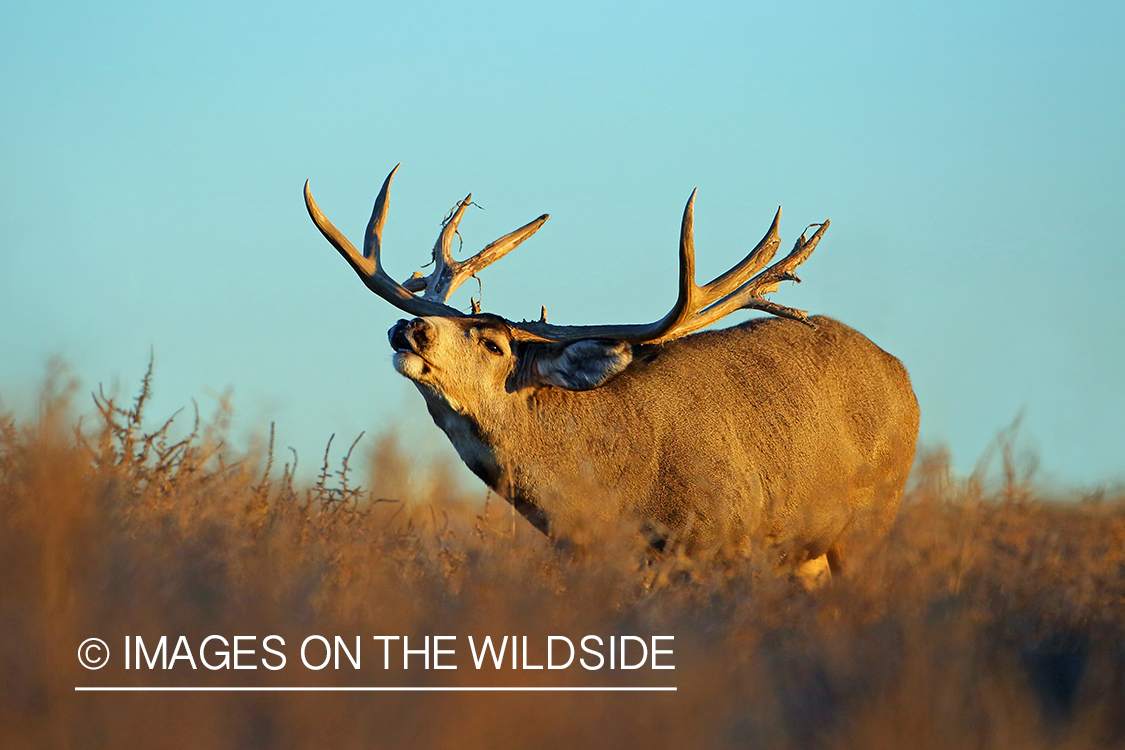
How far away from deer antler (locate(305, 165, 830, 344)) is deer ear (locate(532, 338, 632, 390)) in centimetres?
36

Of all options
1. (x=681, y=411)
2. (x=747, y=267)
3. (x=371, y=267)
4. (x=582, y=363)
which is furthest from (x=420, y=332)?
(x=747, y=267)

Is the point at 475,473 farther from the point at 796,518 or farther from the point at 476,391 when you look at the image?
the point at 796,518

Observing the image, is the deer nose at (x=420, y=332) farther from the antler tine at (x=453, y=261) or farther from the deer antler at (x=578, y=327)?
the antler tine at (x=453, y=261)

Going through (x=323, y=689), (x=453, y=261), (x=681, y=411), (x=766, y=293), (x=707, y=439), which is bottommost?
(x=323, y=689)

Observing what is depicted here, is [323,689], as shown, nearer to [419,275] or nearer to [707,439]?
[707,439]

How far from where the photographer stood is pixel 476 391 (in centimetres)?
762

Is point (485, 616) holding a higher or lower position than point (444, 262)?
lower

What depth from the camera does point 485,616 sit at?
386 cm

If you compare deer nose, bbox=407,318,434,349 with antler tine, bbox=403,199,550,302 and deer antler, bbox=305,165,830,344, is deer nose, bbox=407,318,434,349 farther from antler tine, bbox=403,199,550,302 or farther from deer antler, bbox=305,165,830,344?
antler tine, bbox=403,199,550,302

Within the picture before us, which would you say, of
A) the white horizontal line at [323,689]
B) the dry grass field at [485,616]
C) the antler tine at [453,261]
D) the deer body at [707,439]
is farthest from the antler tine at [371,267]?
the white horizontal line at [323,689]

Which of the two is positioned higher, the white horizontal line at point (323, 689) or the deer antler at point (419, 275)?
the deer antler at point (419, 275)

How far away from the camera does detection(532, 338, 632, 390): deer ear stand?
25.3 ft

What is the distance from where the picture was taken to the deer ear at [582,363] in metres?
7.71

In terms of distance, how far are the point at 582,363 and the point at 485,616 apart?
4064 mm
